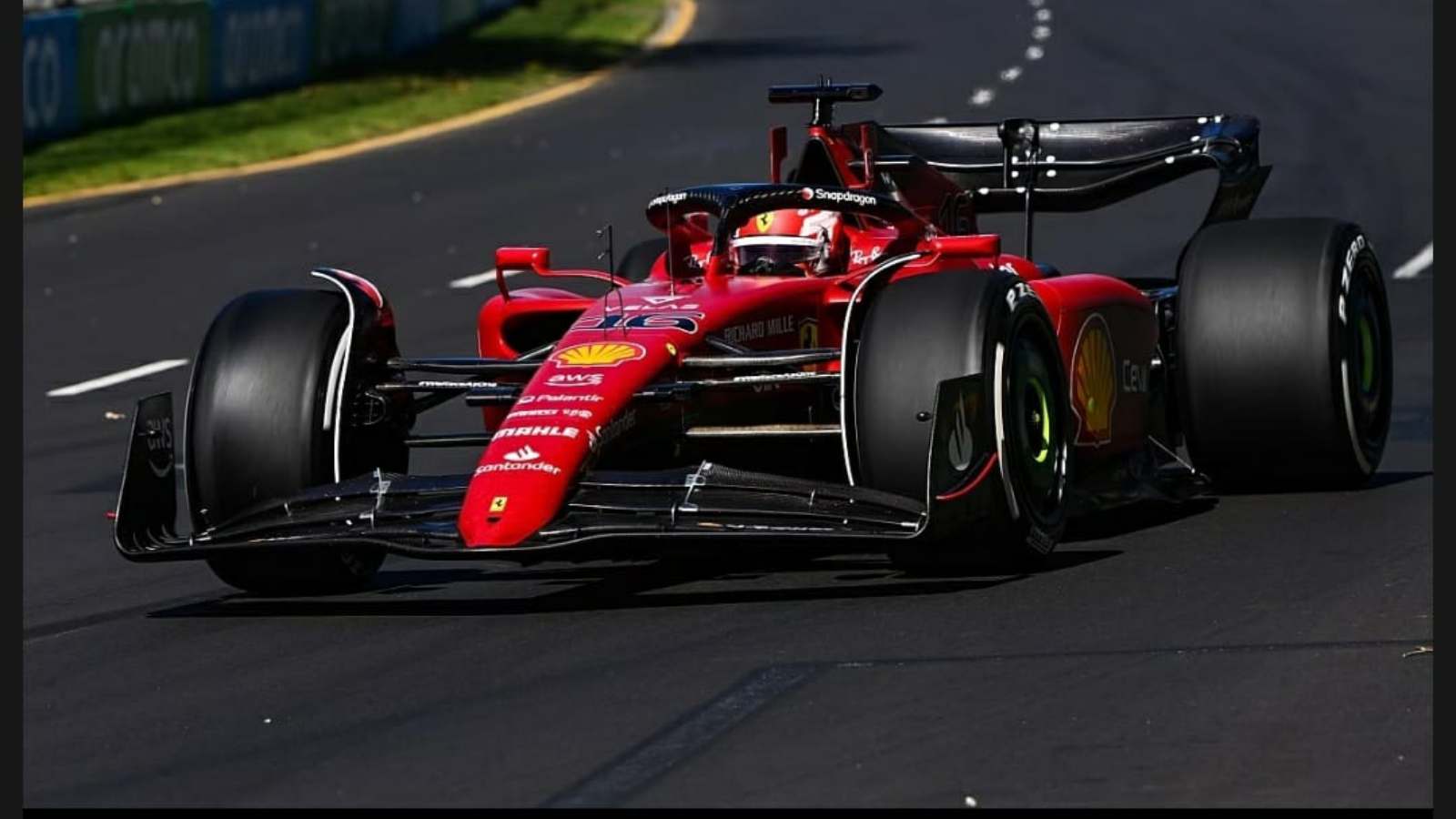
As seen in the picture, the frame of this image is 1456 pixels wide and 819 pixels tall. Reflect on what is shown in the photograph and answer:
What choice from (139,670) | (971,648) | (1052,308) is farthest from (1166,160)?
(139,670)

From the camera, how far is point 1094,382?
398 inches

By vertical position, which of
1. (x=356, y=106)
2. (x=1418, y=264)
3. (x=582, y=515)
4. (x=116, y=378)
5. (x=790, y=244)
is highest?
(x=790, y=244)

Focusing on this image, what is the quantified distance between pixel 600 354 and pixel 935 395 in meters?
1.11

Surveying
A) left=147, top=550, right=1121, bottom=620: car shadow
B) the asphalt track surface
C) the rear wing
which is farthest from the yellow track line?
left=147, top=550, right=1121, bottom=620: car shadow

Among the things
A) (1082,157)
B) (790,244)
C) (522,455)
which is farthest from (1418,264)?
(522,455)

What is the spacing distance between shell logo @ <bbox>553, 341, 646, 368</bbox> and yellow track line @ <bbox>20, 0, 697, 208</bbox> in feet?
53.7

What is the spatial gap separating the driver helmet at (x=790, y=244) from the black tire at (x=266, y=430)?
1.59m

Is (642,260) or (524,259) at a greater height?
(524,259)

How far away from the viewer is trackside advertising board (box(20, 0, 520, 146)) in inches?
1118

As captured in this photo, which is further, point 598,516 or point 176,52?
point 176,52

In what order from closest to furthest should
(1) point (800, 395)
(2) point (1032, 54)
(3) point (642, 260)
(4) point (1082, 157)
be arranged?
(1) point (800, 395), (4) point (1082, 157), (3) point (642, 260), (2) point (1032, 54)

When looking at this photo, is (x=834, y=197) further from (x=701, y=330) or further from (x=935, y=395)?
(x=935, y=395)
